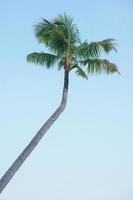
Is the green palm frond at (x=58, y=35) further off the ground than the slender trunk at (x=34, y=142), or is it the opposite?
the green palm frond at (x=58, y=35)

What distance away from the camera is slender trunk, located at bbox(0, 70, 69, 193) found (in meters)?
26.1

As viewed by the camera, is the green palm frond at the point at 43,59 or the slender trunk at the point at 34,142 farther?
the green palm frond at the point at 43,59

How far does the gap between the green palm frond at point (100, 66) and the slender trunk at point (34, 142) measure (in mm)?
1449

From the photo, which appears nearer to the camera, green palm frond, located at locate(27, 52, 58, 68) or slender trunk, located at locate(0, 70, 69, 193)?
slender trunk, located at locate(0, 70, 69, 193)

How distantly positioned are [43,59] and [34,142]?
545 cm

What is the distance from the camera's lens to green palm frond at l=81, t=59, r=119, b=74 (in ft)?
97.6

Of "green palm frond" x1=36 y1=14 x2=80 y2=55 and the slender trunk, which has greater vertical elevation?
"green palm frond" x1=36 y1=14 x2=80 y2=55

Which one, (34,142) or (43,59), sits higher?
(43,59)

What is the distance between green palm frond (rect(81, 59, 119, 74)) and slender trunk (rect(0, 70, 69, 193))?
145 centimetres

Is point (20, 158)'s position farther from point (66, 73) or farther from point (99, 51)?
point (99, 51)

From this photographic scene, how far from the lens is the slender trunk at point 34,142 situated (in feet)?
85.8

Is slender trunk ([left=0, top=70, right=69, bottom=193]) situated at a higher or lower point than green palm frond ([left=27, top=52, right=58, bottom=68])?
lower

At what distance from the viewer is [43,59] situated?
30.4 metres

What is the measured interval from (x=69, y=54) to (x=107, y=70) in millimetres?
2217
